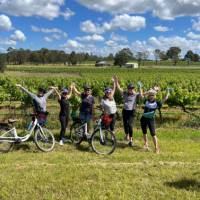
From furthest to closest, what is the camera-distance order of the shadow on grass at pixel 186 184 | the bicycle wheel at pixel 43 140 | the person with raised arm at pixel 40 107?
the person with raised arm at pixel 40 107 < the bicycle wheel at pixel 43 140 < the shadow on grass at pixel 186 184

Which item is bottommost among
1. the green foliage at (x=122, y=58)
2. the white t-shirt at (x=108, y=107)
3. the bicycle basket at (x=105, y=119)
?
the green foliage at (x=122, y=58)

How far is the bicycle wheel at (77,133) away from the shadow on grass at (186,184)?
3.93 metres

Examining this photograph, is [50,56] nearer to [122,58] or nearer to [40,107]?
[122,58]

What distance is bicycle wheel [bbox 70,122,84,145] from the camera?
34.2ft

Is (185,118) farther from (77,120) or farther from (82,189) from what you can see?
(82,189)

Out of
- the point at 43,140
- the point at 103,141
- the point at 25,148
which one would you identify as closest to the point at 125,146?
the point at 103,141

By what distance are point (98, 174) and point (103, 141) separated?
2277 millimetres

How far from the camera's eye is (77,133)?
10508mm

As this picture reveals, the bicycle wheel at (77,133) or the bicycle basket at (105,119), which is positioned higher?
the bicycle basket at (105,119)

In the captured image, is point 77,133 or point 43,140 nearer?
point 43,140

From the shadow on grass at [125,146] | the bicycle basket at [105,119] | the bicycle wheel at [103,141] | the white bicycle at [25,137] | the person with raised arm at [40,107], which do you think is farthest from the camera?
the shadow on grass at [125,146]

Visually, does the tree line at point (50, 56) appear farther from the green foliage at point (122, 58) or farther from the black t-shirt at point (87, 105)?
the black t-shirt at point (87, 105)

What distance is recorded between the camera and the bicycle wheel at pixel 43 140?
973 centimetres

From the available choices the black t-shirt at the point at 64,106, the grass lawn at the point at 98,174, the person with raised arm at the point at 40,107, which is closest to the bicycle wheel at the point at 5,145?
the grass lawn at the point at 98,174
